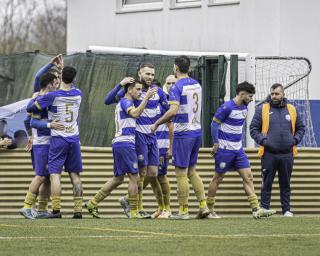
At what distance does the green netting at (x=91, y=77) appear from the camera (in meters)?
22.9

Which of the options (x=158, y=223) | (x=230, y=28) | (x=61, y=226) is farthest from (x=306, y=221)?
(x=230, y=28)

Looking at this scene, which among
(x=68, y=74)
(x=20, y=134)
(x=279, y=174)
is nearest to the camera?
(x=68, y=74)

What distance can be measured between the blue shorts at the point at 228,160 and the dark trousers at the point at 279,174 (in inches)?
39.3

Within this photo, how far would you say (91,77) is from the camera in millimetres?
23156

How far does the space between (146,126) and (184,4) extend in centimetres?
1356

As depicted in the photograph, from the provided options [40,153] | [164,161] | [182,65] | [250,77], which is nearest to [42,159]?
[40,153]

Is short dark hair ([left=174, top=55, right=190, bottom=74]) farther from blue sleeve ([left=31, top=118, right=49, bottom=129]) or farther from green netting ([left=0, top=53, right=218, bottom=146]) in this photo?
green netting ([left=0, top=53, right=218, bottom=146])

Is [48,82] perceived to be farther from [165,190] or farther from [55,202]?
[165,190]

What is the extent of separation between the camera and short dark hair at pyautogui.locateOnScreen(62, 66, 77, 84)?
1941 centimetres

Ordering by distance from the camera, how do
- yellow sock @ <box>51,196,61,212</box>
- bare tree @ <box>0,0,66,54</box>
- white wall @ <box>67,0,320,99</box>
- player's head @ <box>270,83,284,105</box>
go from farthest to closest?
bare tree @ <box>0,0,66,54</box> < white wall @ <box>67,0,320,99</box> < player's head @ <box>270,83,284,105</box> < yellow sock @ <box>51,196,61,212</box>


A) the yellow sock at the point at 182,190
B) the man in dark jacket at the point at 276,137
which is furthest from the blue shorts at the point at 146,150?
the man in dark jacket at the point at 276,137

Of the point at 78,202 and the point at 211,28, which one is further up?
the point at 211,28

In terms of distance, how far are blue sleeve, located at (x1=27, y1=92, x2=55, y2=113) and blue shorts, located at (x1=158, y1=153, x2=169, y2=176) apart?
6.70ft

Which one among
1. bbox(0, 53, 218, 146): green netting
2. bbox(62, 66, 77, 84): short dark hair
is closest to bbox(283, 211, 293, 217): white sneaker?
bbox(0, 53, 218, 146): green netting
